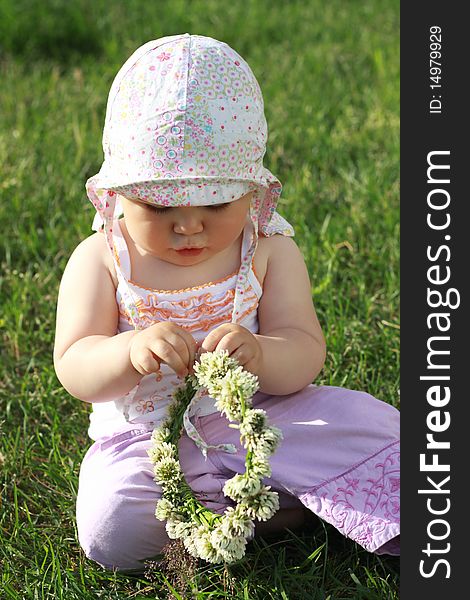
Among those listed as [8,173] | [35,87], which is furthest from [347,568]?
[35,87]

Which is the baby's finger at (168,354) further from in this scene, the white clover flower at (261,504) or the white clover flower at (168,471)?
the white clover flower at (261,504)

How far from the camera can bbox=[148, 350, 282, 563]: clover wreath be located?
226 cm

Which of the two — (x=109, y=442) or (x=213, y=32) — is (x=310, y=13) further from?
(x=109, y=442)

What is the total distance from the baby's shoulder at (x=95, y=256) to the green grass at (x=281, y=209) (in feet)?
1.78

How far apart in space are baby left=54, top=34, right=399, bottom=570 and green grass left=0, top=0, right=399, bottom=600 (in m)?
0.14

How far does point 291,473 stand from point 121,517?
1.39 ft

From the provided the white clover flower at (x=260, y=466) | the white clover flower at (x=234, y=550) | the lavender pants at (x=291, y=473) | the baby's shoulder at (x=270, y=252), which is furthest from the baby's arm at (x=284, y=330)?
the white clover flower at (x=234, y=550)

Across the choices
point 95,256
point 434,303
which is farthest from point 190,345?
point 434,303

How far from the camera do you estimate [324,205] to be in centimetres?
420

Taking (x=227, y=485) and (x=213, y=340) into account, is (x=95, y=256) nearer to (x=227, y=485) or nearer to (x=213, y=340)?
(x=213, y=340)

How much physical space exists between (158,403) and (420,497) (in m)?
0.68

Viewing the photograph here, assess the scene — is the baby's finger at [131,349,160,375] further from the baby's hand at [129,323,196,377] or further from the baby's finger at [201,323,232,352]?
the baby's finger at [201,323,232,352]

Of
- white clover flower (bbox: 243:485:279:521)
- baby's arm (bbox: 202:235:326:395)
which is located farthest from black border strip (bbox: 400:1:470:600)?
white clover flower (bbox: 243:485:279:521)

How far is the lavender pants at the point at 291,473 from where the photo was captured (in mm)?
2592
